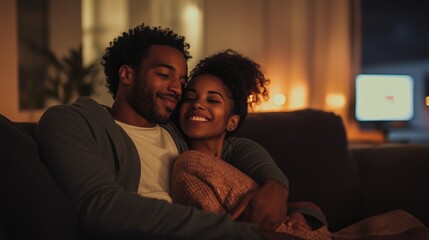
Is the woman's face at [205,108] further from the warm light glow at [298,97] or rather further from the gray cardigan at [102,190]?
the warm light glow at [298,97]

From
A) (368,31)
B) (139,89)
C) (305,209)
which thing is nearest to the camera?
(305,209)

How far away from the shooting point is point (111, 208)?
1.06 metres

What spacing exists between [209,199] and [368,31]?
162 inches

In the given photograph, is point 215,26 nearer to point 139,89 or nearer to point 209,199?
point 139,89

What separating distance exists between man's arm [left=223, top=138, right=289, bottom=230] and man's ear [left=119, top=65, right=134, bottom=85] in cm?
41

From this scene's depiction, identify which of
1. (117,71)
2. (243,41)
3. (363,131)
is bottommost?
(363,131)

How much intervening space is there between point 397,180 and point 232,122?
80 cm

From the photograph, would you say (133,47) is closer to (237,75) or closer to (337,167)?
(237,75)

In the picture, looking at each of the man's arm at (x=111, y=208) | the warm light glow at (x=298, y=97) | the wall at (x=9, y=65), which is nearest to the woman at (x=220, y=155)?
the man's arm at (x=111, y=208)

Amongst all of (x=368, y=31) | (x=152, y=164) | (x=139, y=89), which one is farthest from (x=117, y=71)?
(x=368, y=31)

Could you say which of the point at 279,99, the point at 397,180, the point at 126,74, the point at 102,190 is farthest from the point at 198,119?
the point at 279,99

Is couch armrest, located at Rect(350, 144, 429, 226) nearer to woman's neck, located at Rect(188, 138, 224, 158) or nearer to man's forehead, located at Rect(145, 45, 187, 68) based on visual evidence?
woman's neck, located at Rect(188, 138, 224, 158)

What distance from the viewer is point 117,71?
5.74ft

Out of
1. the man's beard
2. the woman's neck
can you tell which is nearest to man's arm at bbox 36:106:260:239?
the man's beard
